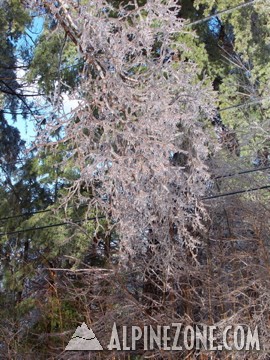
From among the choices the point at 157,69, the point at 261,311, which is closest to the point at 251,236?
the point at 261,311

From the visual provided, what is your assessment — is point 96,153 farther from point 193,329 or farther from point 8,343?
point 8,343

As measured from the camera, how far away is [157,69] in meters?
4.46

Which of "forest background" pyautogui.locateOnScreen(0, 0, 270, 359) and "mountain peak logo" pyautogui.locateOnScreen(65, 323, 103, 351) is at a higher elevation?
"forest background" pyautogui.locateOnScreen(0, 0, 270, 359)

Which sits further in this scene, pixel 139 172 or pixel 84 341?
pixel 84 341

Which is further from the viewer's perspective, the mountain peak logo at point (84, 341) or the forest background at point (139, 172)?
the mountain peak logo at point (84, 341)

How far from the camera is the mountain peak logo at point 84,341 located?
6.44m

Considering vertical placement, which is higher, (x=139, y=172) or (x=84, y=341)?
(x=139, y=172)

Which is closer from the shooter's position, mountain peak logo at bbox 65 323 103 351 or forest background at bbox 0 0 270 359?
forest background at bbox 0 0 270 359

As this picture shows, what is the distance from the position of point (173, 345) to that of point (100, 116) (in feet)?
8.95

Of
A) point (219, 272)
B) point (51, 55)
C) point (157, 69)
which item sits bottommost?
point (219, 272)

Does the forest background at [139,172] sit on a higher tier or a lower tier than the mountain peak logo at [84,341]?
higher

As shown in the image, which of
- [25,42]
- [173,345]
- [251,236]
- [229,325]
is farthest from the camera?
[25,42]

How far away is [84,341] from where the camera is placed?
21.6 ft

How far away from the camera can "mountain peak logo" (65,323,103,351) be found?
6.44 meters
